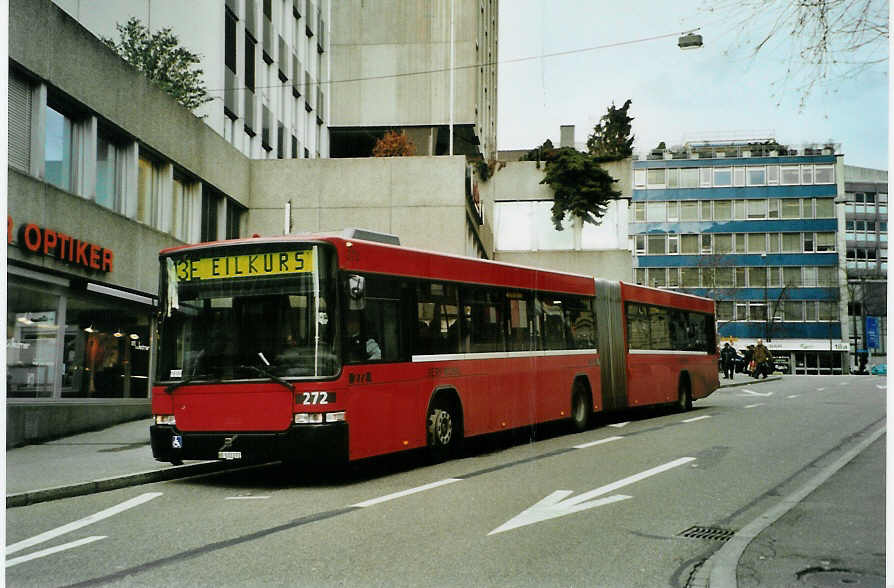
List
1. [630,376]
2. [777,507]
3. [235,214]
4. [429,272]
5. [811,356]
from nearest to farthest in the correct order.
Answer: [777,507] → [429,272] → [811,356] → [630,376] → [235,214]

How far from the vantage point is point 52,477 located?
10.9 meters

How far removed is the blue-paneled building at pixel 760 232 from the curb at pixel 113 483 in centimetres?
643

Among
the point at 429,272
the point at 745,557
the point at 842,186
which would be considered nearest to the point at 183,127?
the point at 429,272

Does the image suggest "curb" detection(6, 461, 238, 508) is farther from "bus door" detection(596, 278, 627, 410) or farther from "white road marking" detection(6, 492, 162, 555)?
"bus door" detection(596, 278, 627, 410)

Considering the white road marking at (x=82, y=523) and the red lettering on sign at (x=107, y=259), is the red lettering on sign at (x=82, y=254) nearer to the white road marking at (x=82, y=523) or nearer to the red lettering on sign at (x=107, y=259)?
the red lettering on sign at (x=107, y=259)

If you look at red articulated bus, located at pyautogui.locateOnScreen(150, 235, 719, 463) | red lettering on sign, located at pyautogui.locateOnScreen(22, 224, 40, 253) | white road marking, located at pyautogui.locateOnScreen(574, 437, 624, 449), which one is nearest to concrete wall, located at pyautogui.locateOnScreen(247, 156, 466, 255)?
red lettering on sign, located at pyautogui.locateOnScreen(22, 224, 40, 253)

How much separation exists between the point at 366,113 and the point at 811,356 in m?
15.1

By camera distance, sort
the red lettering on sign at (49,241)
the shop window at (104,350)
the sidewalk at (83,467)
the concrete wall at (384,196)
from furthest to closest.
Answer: the concrete wall at (384,196), the shop window at (104,350), the red lettering on sign at (49,241), the sidewalk at (83,467)

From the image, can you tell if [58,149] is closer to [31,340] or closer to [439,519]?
[31,340]

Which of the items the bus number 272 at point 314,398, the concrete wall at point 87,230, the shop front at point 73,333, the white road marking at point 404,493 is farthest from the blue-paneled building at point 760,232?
the shop front at point 73,333

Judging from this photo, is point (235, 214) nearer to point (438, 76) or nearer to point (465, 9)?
point (438, 76)

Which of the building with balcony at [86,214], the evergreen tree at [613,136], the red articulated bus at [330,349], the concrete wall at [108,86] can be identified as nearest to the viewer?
the evergreen tree at [613,136]

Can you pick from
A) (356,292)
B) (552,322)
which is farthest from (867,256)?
(552,322)

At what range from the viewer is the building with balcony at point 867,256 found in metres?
7.00
